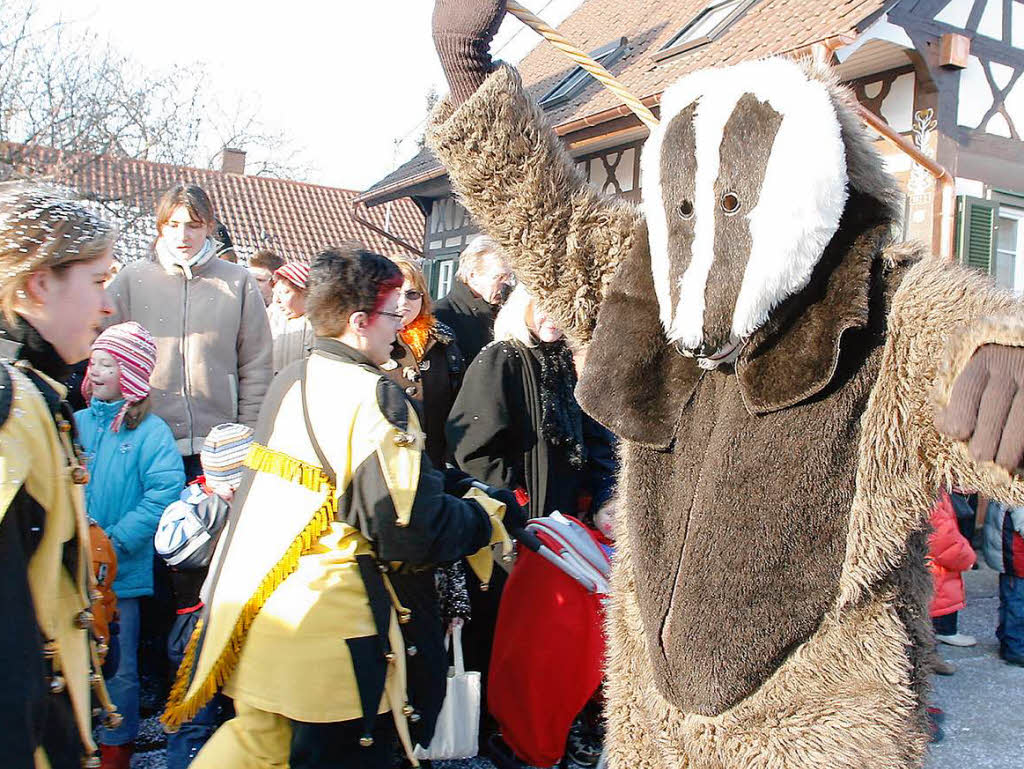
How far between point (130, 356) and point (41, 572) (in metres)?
1.94

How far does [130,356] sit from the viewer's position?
3.56 meters

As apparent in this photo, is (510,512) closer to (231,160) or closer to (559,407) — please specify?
(559,407)

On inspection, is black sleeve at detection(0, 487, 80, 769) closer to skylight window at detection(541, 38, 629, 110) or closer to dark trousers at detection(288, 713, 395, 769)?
dark trousers at detection(288, 713, 395, 769)

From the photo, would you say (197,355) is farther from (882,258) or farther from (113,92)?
(113,92)

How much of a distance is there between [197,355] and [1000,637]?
15.6 feet

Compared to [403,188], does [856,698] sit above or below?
below

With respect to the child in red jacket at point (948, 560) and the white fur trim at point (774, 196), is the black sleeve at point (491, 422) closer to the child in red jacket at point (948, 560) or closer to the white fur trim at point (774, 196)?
the white fur trim at point (774, 196)

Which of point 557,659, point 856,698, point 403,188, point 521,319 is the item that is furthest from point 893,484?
point 403,188

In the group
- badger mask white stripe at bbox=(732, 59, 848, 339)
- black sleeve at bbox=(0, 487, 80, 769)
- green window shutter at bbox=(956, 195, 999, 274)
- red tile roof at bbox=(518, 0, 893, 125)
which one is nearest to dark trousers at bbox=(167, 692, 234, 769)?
black sleeve at bbox=(0, 487, 80, 769)

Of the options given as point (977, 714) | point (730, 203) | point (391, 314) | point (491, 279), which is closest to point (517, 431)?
point (391, 314)

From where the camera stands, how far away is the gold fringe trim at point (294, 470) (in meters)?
2.44

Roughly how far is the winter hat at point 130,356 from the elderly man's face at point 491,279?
1713 millimetres

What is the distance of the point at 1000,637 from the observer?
5359 millimetres

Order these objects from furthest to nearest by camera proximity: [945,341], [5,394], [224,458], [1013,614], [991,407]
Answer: [1013,614]
[224,458]
[5,394]
[945,341]
[991,407]
